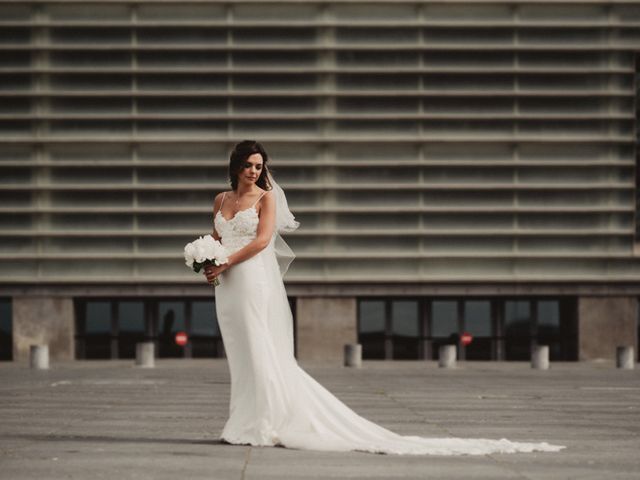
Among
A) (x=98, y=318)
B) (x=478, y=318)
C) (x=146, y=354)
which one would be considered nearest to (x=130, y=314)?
(x=98, y=318)

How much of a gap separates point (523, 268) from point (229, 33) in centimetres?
1337

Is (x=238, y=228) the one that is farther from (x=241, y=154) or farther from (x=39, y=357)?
(x=39, y=357)

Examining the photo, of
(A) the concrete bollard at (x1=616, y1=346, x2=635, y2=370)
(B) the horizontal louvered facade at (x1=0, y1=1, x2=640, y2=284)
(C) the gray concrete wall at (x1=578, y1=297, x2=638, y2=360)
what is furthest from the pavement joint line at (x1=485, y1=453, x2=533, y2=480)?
(C) the gray concrete wall at (x1=578, y1=297, x2=638, y2=360)

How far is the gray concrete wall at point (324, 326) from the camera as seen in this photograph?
4581 cm

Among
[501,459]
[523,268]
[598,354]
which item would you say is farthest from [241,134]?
[501,459]

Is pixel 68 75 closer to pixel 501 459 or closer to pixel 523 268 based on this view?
pixel 523 268

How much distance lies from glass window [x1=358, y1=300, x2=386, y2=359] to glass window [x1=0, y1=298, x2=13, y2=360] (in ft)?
41.2

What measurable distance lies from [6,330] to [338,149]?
13592 millimetres

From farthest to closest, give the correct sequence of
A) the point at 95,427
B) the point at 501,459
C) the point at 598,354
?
1. the point at 598,354
2. the point at 95,427
3. the point at 501,459

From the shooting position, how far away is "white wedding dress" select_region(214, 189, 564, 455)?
35.8ft

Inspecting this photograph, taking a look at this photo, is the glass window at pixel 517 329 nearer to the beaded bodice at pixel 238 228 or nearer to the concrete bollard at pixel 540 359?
the concrete bollard at pixel 540 359

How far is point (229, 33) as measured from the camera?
46.2 meters

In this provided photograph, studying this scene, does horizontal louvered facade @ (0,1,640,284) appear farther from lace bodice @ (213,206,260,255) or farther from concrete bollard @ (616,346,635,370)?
lace bodice @ (213,206,260,255)

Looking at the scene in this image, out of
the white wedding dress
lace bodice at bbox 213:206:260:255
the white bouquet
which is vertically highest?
lace bodice at bbox 213:206:260:255
